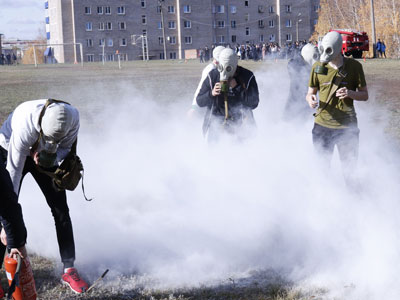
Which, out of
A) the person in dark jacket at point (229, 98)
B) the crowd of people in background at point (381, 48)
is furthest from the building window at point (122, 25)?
the person in dark jacket at point (229, 98)

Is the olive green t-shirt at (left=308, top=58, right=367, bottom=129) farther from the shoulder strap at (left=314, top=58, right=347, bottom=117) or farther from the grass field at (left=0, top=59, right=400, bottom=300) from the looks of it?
the grass field at (left=0, top=59, right=400, bottom=300)

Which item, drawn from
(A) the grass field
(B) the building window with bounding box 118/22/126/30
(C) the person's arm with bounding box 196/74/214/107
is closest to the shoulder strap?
(C) the person's arm with bounding box 196/74/214/107

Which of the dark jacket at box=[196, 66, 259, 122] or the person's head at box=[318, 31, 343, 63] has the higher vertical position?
the person's head at box=[318, 31, 343, 63]

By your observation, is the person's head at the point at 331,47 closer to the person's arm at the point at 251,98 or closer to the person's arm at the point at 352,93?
the person's arm at the point at 352,93

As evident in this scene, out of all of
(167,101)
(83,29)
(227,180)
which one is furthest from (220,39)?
(227,180)

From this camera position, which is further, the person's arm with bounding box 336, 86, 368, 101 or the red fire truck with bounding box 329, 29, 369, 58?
the red fire truck with bounding box 329, 29, 369, 58

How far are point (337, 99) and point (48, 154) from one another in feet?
9.90

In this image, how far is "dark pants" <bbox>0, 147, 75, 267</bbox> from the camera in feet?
14.1

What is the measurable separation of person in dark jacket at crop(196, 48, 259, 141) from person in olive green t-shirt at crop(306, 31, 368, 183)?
62 centimetres

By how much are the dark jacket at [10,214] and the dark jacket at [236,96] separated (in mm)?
2982

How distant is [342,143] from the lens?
598cm

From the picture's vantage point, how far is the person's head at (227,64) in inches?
232

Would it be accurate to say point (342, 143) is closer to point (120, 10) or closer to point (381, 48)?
point (381, 48)

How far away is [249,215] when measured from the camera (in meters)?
5.77
